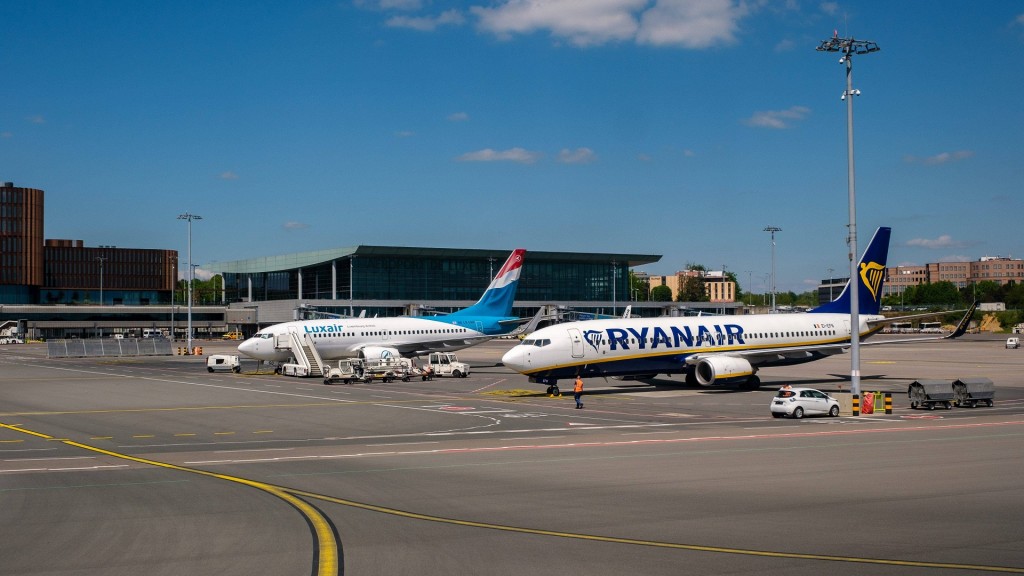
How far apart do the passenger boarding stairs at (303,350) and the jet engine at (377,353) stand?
3335 mm

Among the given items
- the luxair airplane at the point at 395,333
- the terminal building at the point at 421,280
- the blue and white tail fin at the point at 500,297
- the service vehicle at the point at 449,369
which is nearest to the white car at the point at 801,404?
the service vehicle at the point at 449,369

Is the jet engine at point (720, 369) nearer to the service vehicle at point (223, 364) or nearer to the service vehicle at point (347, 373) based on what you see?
the service vehicle at point (347, 373)

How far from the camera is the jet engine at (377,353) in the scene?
237ft

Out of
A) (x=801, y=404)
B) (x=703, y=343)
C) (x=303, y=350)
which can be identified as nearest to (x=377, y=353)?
(x=303, y=350)

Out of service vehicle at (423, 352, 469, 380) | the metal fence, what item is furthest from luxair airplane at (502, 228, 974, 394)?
the metal fence

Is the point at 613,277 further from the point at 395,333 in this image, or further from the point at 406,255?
the point at 395,333

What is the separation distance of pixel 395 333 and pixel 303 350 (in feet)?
25.6

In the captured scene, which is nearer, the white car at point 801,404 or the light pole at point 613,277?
the white car at point 801,404

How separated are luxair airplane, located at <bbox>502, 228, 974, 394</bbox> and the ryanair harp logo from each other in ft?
0.19

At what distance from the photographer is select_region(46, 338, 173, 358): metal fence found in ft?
378

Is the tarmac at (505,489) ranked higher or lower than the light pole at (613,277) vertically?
lower

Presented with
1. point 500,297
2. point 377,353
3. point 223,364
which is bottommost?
point 223,364

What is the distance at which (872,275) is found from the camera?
208ft

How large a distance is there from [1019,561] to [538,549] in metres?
7.52
